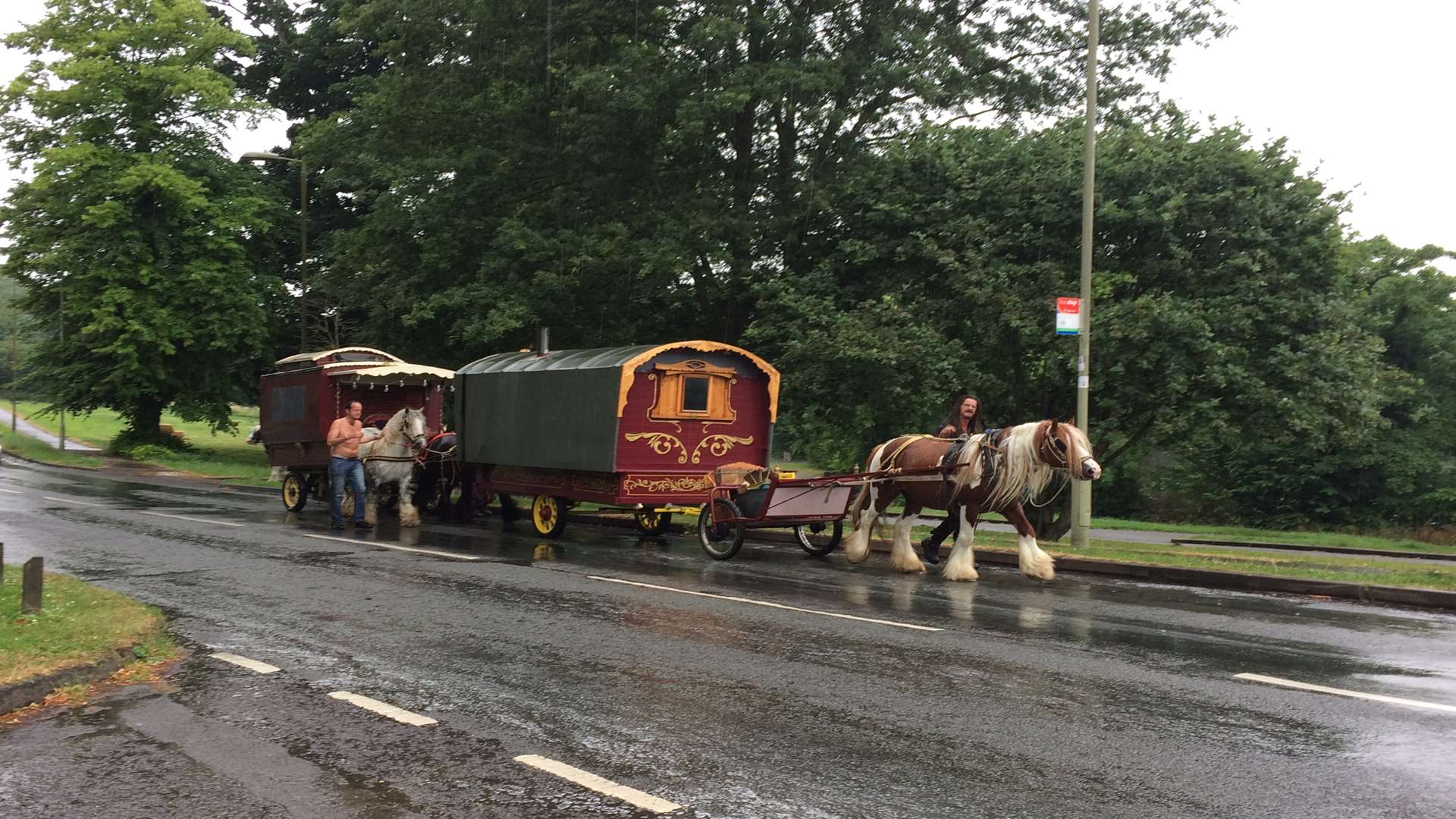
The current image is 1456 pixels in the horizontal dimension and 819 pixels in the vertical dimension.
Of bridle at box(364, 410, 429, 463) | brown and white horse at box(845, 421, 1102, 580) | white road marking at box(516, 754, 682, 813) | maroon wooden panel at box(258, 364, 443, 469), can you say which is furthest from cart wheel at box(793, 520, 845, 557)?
white road marking at box(516, 754, 682, 813)

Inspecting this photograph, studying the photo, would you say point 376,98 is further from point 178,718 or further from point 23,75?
point 178,718

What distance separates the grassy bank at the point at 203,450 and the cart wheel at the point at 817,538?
72.7 feet

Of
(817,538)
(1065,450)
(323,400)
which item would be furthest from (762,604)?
(323,400)

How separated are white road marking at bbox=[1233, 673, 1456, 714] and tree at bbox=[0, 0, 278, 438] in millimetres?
37791

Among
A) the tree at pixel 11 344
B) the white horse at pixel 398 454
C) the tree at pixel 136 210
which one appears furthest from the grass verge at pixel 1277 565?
the tree at pixel 11 344

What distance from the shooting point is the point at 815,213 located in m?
23.7

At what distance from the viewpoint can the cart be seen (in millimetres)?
14969

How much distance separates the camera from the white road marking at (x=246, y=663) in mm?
7939

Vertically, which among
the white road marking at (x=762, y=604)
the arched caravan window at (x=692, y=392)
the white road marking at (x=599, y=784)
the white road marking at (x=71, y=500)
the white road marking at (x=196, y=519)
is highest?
the arched caravan window at (x=692, y=392)

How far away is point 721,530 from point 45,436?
59101 mm

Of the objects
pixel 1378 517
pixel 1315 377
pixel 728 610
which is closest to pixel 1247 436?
pixel 1315 377

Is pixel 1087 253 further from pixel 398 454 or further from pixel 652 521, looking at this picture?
pixel 398 454

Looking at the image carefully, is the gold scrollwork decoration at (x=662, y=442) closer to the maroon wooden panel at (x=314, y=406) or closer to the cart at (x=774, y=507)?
→ the cart at (x=774, y=507)

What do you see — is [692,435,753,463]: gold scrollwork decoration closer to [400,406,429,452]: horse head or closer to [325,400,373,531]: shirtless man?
[400,406,429,452]: horse head
